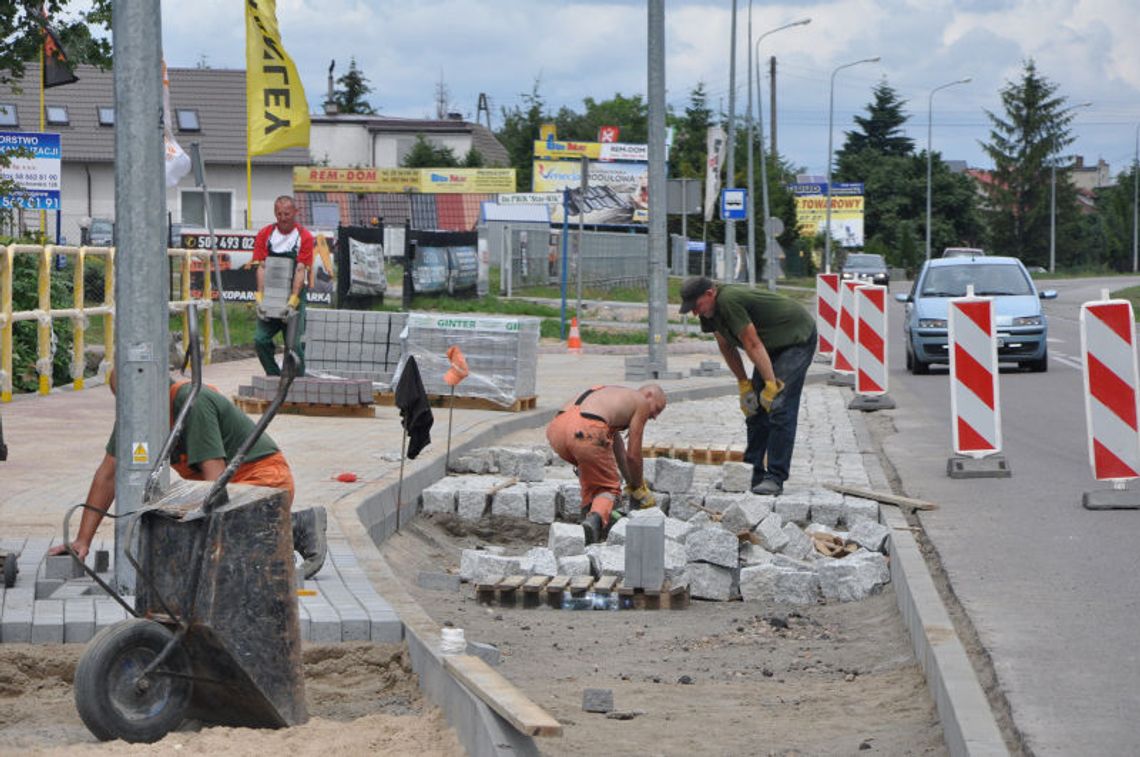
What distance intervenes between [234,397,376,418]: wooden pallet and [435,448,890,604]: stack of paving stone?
342cm

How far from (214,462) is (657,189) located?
16226 mm

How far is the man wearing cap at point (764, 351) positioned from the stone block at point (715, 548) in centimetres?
220

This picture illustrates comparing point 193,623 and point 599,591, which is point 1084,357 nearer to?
point 599,591

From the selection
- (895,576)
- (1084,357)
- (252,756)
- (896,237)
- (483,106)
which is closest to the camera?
(252,756)

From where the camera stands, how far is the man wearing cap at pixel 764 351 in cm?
1210

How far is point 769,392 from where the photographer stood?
12227 millimetres

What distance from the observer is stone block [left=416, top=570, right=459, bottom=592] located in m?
9.84

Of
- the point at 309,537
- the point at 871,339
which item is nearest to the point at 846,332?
the point at 871,339

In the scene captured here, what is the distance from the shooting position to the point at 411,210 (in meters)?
81.9

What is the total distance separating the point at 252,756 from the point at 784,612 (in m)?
4.40

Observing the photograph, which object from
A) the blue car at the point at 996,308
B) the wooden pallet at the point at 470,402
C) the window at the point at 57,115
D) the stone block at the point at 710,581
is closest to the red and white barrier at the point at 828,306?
the blue car at the point at 996,308

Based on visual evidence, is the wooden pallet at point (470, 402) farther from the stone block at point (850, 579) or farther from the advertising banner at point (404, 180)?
the advertising banner at point (404, 180)

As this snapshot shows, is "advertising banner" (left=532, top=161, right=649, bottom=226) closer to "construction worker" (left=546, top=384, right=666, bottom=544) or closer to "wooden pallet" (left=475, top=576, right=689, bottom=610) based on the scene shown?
"construction worker" (left=546, top=384, right=666, bottom=544)

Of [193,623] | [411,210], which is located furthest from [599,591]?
[411,210]
